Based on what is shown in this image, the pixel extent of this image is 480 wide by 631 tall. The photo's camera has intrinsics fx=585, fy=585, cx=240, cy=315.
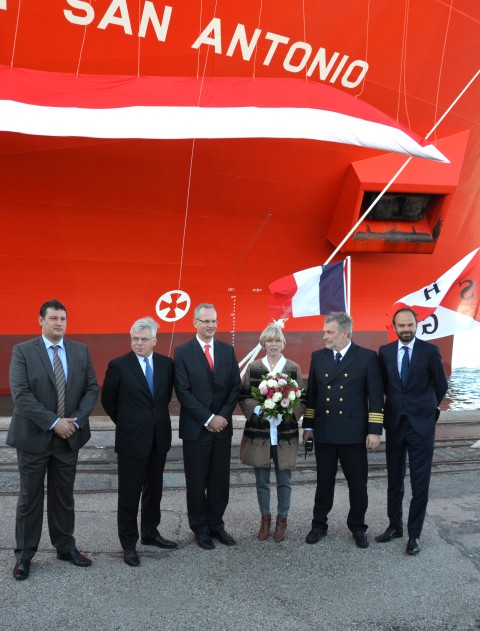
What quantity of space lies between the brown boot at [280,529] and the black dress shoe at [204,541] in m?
0.44

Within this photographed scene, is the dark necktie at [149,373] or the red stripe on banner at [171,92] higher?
the red stripe on banner at [171,92]

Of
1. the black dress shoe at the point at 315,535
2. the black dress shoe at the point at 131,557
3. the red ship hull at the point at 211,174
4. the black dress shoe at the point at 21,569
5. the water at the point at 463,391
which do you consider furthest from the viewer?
the water at the point at 463,391

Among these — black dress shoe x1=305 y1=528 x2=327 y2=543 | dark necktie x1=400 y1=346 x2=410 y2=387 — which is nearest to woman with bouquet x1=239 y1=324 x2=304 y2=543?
black dress shoe x1=305 y1=528 x2=327 y2=543

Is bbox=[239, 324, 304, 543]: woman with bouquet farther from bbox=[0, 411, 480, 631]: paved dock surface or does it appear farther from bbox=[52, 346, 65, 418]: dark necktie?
bbox=[52, 346, 65, 418]: dark necktie

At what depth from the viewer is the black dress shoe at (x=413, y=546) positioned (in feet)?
12.4

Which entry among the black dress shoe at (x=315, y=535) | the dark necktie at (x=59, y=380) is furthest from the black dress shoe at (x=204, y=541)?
the dark necktie at (x=59, y=380)

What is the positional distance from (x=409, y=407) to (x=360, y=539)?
A: 0.95m

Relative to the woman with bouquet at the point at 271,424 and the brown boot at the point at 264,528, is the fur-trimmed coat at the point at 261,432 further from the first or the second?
the brown boot at the point at 264,528

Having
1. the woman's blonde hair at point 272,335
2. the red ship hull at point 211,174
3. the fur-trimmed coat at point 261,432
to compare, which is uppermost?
the red ship hull at point 211,174

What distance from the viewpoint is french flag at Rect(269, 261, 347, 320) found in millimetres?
→ 6703

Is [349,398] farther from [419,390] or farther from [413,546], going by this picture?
[413,546]

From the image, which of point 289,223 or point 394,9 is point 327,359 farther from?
point 394,9

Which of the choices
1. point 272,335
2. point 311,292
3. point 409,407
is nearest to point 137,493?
point 272,335

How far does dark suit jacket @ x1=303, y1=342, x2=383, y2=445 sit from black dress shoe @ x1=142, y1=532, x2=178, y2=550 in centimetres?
121
